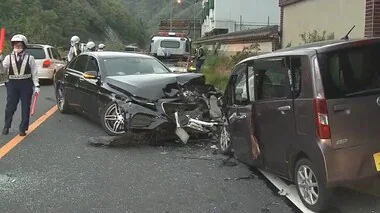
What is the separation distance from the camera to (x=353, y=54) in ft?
15.6

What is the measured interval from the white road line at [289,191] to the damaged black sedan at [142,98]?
2.14 metres

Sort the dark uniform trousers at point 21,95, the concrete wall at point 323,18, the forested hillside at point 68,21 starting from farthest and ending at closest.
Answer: the forested hillside at point 68,21
the concrete wall at point 323,18
the dark uniform trousers at point 21,95

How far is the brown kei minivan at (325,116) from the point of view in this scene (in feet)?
14.9

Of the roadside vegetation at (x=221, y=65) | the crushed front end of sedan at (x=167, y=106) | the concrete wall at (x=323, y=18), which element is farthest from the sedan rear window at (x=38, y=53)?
the crushed front end of sedan at (x=167, y=106)

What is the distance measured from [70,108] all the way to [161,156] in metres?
4.32

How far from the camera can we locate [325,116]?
4.51 meters

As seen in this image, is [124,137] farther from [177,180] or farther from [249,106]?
[249,106]

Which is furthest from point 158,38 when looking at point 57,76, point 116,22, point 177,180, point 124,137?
point 116,22

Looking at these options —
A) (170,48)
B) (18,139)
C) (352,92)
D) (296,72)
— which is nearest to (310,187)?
(352,92)

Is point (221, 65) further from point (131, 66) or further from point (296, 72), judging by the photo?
point (296, 72)

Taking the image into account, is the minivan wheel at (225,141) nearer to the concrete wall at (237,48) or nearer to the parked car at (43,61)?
the concrete wall at (237,48)

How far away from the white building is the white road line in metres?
34.9

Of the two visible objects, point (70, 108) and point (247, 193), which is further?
point (70, 108)

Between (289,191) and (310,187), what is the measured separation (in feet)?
2.09
